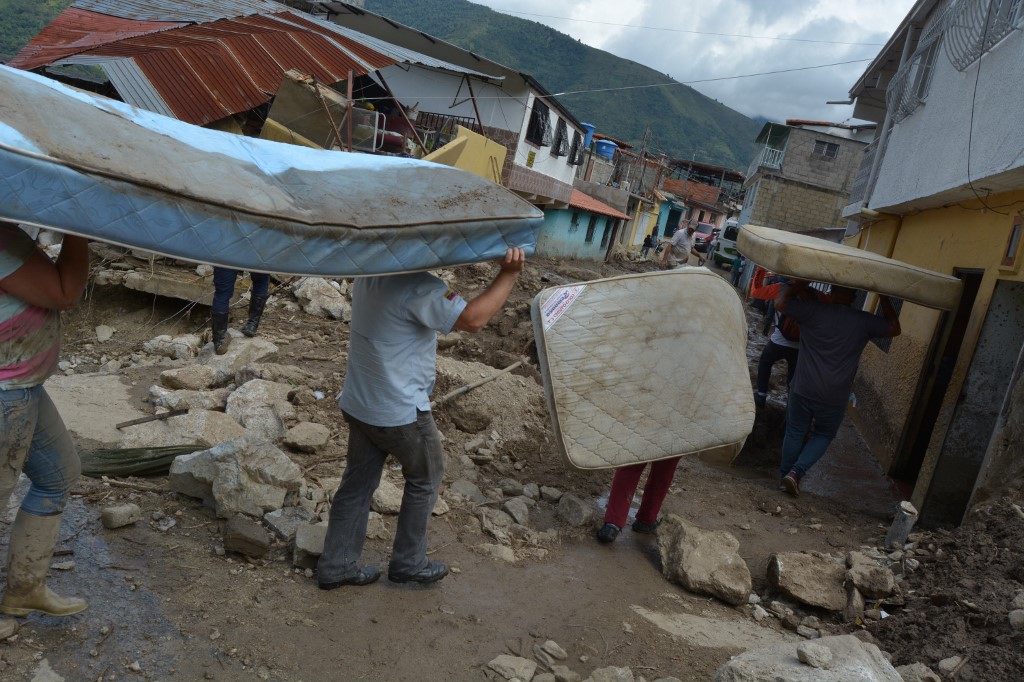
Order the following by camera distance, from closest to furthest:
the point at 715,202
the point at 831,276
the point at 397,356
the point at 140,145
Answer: the point at 140,145 → the point at 397,356 → the point at 831,276 → the point at 715,202

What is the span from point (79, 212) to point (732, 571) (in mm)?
3293

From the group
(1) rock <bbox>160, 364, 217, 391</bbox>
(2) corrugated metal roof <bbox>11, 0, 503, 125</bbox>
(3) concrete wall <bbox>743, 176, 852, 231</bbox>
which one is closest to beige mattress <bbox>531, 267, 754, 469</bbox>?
(1) rock <bbox>160, 364, 217, 391</bbox>

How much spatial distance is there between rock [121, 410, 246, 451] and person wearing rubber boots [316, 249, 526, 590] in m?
1.38

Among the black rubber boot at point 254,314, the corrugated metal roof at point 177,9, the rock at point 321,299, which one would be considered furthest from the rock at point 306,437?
the corrugated metal roof at point 177,9

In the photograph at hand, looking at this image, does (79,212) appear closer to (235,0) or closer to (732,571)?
(732,571)

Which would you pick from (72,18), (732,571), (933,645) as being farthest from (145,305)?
(72,18)

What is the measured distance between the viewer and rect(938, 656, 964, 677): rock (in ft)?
9.53

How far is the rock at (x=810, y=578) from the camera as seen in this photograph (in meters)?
3.72

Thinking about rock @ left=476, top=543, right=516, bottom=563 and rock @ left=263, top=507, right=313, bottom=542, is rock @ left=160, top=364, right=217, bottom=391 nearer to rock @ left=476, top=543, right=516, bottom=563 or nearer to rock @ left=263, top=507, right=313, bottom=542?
rock @ left=263, top=507, right=313, bottom=542

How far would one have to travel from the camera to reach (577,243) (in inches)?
1076

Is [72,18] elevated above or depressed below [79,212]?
above

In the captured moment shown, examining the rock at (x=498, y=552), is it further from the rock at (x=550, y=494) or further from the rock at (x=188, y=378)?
the rock at (x=188, y=378)

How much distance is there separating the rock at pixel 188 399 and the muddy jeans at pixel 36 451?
201 centimetres

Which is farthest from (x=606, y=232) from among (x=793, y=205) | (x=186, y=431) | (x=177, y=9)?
(x=186, y=431)
